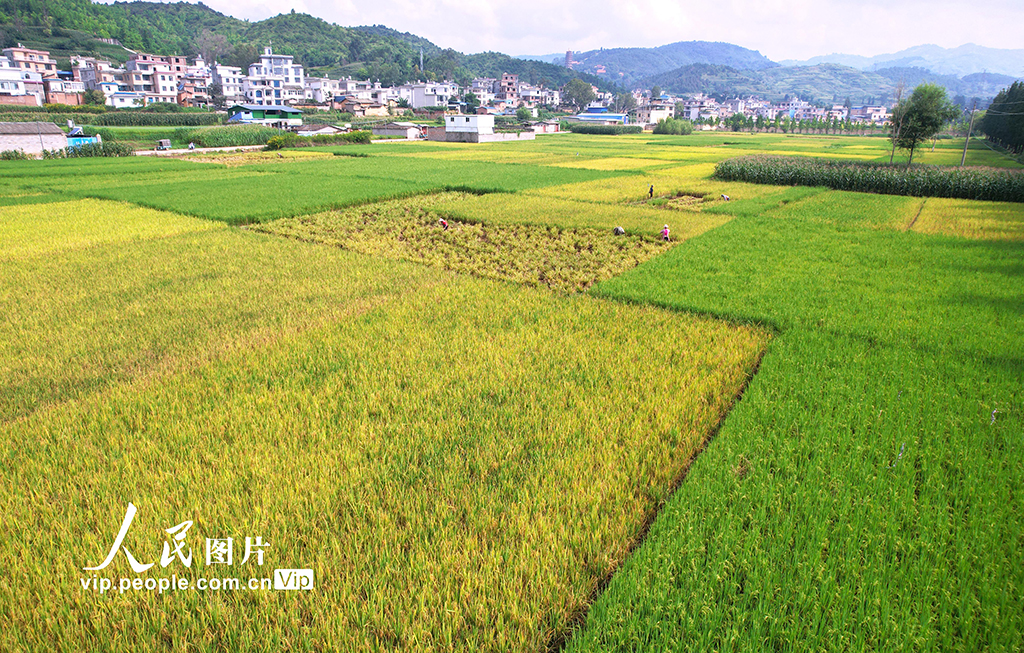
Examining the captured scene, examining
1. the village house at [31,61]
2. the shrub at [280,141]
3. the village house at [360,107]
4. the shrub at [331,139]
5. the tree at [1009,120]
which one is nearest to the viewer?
the tree at [1009,120]

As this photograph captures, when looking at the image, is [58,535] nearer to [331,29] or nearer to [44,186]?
[44,186]

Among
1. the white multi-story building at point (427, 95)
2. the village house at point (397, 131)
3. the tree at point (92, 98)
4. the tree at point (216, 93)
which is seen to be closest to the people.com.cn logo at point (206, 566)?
the village house at point (397, 131)

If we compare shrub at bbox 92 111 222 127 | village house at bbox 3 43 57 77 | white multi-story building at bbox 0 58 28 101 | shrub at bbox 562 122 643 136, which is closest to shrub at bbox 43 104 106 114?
shrub at bbox 92 111 222 127

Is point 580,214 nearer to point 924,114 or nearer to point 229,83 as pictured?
point 924,114

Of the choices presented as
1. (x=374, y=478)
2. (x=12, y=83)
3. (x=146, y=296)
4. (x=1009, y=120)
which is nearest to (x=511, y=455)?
(x=374, y=478)

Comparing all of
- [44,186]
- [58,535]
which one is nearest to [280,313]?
[58,535]

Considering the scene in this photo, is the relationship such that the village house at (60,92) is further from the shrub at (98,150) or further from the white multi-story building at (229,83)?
the shrub at (98,150)
